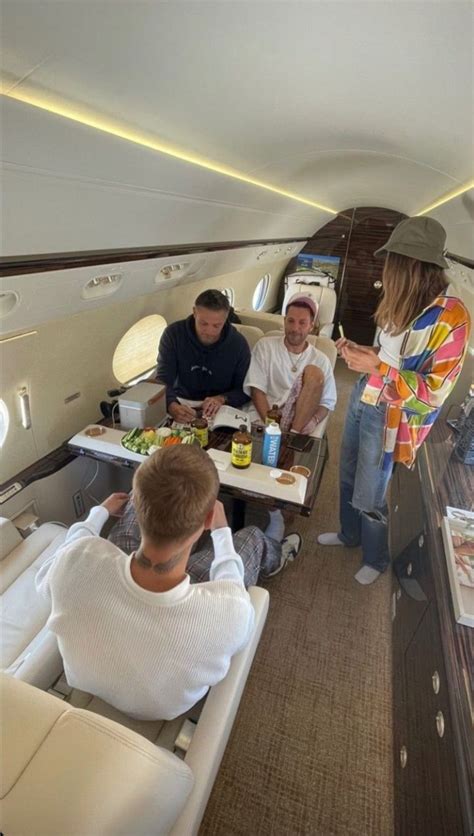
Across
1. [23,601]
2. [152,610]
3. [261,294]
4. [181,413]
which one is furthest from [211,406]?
[261,294]

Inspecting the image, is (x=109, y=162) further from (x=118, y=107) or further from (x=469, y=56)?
(x=469, y=56)

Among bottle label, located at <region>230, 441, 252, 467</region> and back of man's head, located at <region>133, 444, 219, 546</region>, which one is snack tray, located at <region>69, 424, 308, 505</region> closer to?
bottle label, located at <region>230, 441, 252, 467</region>

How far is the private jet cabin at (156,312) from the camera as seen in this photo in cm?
76

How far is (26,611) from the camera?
1568 mm

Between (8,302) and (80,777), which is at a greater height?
(8,302)

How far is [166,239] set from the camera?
1.95 m

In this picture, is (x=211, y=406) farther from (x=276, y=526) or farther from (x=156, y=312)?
(x=156, y=312)

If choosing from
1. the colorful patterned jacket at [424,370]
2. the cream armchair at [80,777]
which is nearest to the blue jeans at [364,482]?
the colorful patterned jacket at [424,370]

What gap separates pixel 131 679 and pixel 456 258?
357 centimetres

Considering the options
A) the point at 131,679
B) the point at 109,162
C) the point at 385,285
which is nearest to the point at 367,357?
the point at 385,285

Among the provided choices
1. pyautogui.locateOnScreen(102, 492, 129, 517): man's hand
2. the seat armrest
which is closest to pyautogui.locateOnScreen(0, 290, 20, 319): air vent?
pyautogui.locateOnScreen(102, 492, 129, 517): man's hand

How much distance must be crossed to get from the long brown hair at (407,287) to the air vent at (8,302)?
162 centimetres

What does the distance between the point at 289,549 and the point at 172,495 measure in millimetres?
1697

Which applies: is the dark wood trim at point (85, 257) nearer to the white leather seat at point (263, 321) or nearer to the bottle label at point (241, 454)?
the bottle label at point (241, 454)
